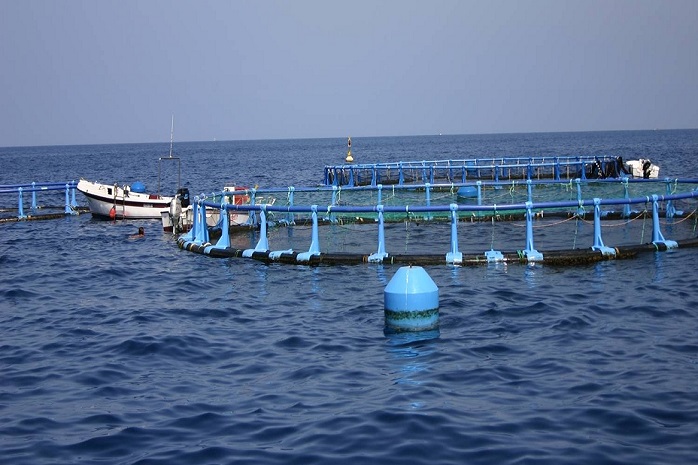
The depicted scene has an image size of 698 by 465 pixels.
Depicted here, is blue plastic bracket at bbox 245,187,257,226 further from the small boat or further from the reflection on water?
the reflection on water

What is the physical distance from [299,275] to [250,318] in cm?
434

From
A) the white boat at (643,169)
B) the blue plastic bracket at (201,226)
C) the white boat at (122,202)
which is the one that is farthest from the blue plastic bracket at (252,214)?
the white boat at (643,169)

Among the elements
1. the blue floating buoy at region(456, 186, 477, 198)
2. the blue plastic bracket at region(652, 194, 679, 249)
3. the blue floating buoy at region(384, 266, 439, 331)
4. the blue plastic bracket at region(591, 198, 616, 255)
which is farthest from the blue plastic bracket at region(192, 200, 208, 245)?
the blue plastic bracket at region(652, 194, 679, 249)

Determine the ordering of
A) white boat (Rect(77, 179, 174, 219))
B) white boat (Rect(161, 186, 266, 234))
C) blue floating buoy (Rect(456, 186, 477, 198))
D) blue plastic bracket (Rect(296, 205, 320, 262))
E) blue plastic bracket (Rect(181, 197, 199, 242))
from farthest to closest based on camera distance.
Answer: white boat (Rect(77, 179, 174, 219)) → blue floating buoy (Rect(456, 186, 477, 198)) → white boat (Rect(161, 186, 266, 234)) → blue plastic bracket (Rect(181, 197, 199, 242)) → blue plastic bracket (Rect(296, 205, 320, 262))

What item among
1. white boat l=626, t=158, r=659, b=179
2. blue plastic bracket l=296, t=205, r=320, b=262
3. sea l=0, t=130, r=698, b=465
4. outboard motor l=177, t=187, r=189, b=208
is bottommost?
sea l=0, t=130, r=698, b=465

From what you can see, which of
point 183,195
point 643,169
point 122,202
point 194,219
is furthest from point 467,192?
point 122,202

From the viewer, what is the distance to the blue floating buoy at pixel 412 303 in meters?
14.5

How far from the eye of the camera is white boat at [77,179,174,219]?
38156 millimetres

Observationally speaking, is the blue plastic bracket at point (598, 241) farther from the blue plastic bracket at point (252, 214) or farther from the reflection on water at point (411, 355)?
the blue plastic bracket at point (252, 214)

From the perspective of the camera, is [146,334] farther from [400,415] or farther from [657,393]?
[657,393]

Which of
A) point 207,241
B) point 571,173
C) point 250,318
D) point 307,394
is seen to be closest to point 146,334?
point 250,318

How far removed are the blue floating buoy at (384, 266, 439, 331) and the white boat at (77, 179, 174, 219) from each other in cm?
2506

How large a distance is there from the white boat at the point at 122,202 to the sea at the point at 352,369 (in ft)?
55.3

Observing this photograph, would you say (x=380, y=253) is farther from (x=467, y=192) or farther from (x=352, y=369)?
(x=467, y=192)
